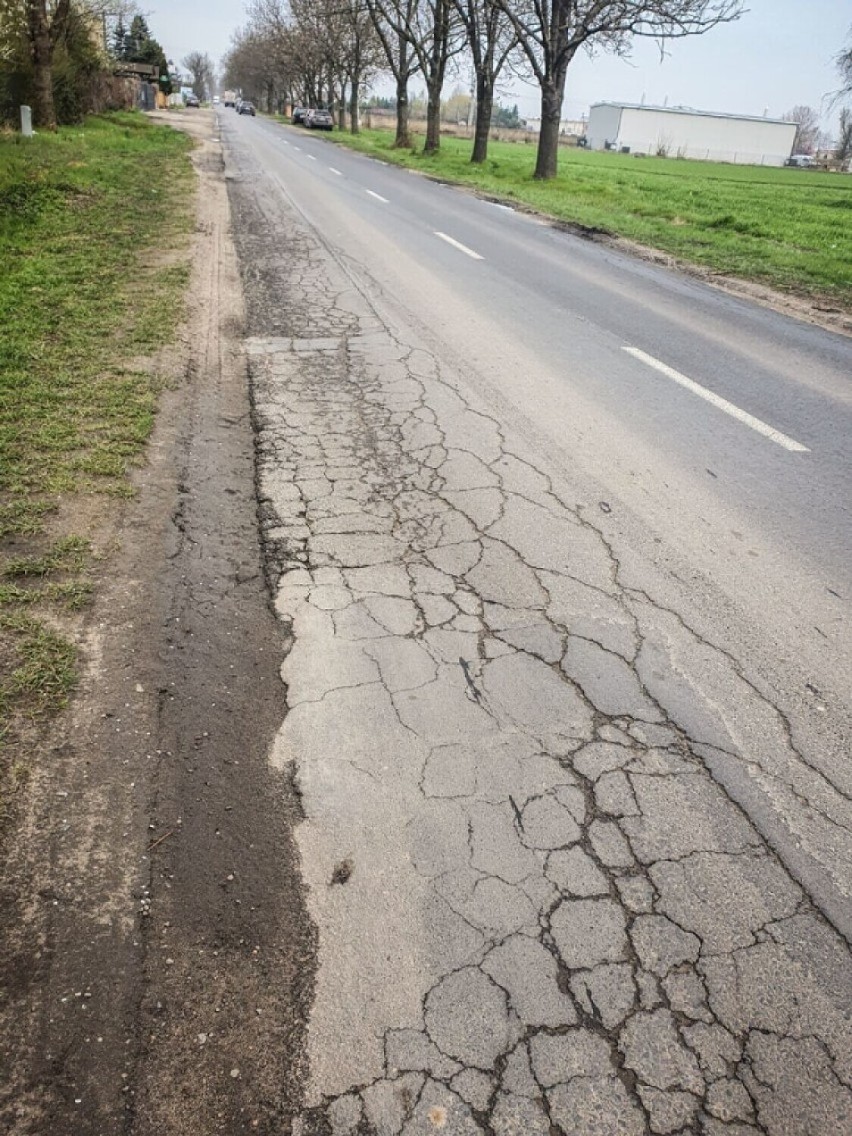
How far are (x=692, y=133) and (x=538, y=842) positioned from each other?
120 metres

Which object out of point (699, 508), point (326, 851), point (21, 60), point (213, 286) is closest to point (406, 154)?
point (21, 60)

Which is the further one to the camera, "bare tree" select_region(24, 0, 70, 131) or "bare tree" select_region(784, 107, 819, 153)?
"bare tree" select_region(784, 107, 819, 153)

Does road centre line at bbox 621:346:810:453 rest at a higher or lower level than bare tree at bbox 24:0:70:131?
lower

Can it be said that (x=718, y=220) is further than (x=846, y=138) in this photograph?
No

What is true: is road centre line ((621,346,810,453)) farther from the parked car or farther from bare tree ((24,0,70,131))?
the parked car

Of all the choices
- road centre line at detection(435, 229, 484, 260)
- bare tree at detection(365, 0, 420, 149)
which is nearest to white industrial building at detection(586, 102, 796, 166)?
bare tree at detection(365, 0, 420, 149)

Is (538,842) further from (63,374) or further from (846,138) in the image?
(846,138)

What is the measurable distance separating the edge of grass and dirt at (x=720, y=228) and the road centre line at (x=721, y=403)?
351 centimetres

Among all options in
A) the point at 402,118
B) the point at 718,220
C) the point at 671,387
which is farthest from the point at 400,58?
the point at 671,387

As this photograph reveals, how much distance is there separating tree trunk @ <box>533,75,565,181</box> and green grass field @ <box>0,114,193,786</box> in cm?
1465

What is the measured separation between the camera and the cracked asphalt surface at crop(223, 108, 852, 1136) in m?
1.91

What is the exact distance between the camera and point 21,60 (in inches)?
979

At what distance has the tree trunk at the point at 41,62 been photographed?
878 inches

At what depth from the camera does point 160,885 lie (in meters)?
2.35
